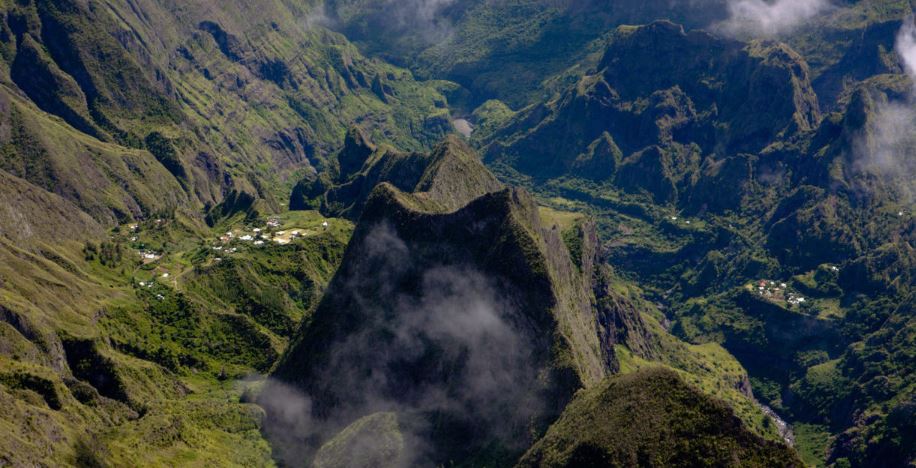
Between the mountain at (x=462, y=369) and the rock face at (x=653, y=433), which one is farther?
the mountain at (x=462, y=369)

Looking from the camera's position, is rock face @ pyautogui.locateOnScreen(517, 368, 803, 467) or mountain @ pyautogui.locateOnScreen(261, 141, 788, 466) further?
mountain @ pyautogui.locateOnScreen(261, 141, 788, 466)

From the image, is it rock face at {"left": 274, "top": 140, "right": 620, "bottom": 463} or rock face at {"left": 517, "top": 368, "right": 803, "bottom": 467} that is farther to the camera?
rock face at {"left": 274, "top": 140, "right": 620, "bottom": 463}

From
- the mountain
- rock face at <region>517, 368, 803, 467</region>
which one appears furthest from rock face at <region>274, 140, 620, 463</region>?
rock face at <region>517, 368, 803, 467</region>

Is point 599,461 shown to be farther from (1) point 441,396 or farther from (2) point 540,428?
(1) point 441,396

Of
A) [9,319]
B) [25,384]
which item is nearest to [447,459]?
[25,384]

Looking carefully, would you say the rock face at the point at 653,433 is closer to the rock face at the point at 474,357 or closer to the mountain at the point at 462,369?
the rock face at the point at 474,357

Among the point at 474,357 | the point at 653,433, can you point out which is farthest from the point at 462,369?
the point at 653,433

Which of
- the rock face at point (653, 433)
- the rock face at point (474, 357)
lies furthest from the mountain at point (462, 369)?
the rock face at point (653, 433)

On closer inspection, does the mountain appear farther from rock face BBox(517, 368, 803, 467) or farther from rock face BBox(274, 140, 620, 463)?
rock face BBox(517, 368, 803, 467)
